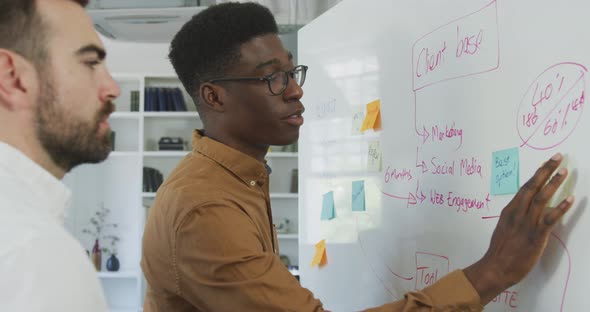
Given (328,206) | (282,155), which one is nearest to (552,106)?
(328,206)

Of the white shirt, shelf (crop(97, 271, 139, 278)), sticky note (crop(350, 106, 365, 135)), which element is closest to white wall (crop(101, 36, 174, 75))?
shelf (crop(97, 271, 139, 278))

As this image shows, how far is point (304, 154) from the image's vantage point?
7.38ft

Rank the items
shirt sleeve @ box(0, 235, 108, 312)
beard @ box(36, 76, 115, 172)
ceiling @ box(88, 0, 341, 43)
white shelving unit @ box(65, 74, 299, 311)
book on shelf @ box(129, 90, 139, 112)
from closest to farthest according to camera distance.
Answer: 1. shirt sleeve @ box(0, 235, 108, 312)
2. beard @ box(36, 76, 115, 172)
3. ceiling @ box(88, 0, 341, 43)
4. white shelving unit @ box(65, 74, 299, 311)
5. book on shelf @ box(129, 90, 139, 112)

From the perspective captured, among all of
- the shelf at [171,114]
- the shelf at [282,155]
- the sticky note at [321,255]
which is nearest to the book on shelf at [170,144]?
the shelf at [171,114]

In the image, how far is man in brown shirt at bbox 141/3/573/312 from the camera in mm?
1111

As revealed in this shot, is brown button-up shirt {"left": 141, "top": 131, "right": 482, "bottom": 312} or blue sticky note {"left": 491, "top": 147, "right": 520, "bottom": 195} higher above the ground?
blue sticky note {"left": 491, "top": 147, "right": 520, "bottom": 195}

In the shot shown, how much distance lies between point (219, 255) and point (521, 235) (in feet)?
1.75

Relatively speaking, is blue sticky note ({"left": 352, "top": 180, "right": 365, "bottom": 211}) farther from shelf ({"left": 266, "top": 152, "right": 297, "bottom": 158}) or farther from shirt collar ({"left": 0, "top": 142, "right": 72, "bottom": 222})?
shelf ({"left": 266, "top": 152, "right": 297, "bottom": 158})

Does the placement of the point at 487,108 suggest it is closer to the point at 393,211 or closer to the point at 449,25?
the point at 449,25

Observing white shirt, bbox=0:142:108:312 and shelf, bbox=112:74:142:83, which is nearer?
white shirt, bbox=0:142:108:312

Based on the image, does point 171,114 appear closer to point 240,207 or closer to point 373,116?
point 373,116

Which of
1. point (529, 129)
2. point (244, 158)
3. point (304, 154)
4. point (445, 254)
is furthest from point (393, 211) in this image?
point (304, 154)

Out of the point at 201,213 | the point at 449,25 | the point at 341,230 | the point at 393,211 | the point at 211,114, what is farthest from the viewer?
Answer: the point at 341,230

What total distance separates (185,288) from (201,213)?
0.52 ft
